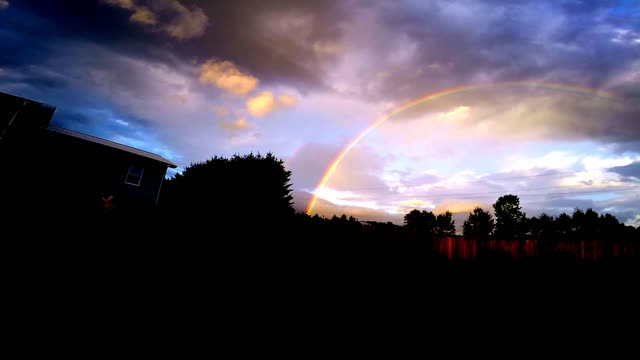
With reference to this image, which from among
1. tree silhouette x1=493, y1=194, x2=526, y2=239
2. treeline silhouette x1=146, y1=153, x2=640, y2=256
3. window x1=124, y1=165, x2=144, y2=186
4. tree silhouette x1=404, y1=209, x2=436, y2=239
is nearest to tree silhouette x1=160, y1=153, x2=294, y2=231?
treeline silhouette x1=146, y1=153, x2=640, y2=256

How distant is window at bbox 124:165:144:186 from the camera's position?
2134 centimetres

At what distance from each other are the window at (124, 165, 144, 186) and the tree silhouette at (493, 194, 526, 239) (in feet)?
273

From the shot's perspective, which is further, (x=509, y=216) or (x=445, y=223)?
(x=445, y=223)

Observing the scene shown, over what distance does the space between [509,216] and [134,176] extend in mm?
86413

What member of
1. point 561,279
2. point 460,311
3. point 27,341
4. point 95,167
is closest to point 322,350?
point 460,311

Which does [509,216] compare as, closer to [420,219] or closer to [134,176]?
[420,219]

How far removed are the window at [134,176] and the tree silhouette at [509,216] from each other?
8307 centimetres

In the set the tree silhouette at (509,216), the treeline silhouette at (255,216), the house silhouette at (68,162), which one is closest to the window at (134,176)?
the house silhouette at (68,162)

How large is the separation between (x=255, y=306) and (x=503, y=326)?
4.56 metres

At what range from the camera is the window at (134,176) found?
2134 centimetres

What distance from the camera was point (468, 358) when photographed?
417 cm

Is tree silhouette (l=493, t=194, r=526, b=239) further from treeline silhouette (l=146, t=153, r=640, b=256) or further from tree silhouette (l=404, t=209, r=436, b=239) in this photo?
treeline silhouette (l=146, t=153, r=640, b=256)

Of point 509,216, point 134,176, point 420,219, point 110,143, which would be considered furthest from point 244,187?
point 420,219

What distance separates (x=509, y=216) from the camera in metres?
77.7
